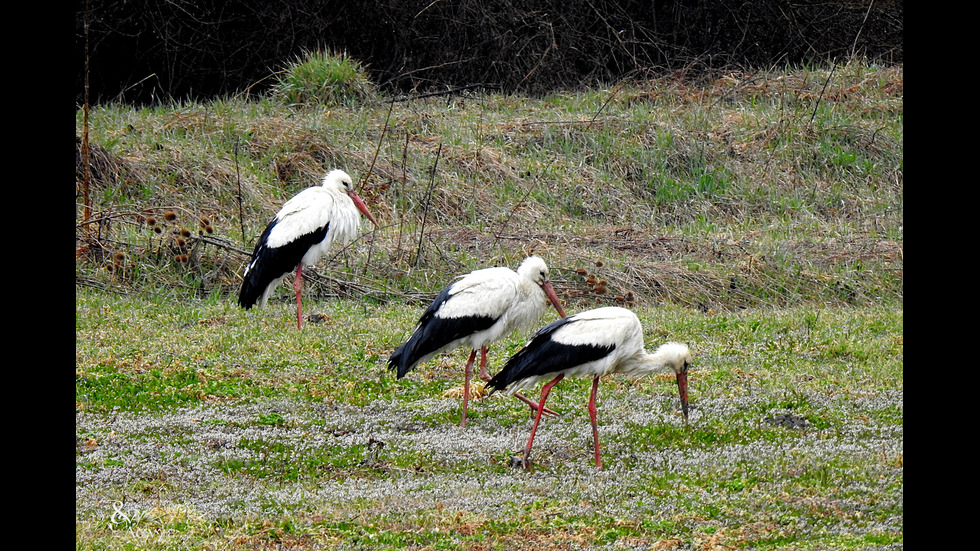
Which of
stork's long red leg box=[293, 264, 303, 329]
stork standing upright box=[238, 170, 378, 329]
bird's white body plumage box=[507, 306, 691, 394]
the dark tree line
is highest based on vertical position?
the dark tree line

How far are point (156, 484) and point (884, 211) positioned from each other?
10460mm

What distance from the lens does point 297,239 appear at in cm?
949

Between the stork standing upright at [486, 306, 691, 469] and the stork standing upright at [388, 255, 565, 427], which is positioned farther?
the stork standing upright at [388, 255, 565, 427]

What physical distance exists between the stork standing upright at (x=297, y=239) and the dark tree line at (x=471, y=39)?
9104mm

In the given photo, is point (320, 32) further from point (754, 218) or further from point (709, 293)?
point (709, 293)

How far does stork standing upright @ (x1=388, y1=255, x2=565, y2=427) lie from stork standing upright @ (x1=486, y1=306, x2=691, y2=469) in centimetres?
75

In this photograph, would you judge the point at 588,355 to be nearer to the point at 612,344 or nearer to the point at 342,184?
the point at 612,344

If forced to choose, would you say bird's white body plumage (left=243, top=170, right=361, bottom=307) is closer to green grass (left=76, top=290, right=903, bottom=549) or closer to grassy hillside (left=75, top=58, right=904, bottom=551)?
grassy hillside (left=75, top=58, right=904, bottom=551)

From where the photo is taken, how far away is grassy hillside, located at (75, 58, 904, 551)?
4.73 metres

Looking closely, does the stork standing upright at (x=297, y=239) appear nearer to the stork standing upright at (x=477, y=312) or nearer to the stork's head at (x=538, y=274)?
the stork standing upright at (x=477, y=312)

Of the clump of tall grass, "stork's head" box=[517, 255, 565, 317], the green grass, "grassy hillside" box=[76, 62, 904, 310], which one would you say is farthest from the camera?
the clump of tall grass

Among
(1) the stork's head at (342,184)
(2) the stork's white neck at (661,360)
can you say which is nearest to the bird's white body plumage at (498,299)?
(2) the stork's white neck at (661,360)

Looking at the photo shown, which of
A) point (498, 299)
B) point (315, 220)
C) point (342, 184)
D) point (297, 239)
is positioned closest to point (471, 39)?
point (342, 184)

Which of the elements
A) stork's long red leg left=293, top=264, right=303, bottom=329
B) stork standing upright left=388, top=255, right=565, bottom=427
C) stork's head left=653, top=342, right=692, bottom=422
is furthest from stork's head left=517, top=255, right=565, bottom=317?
stork's long red leg left=293, top=264, right=303, bottom=329
